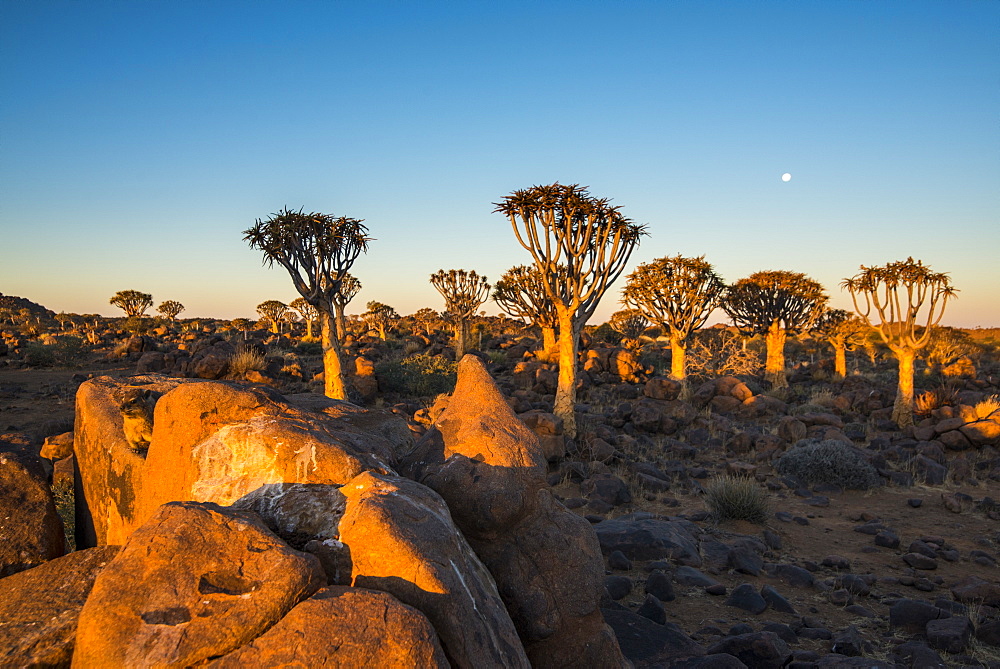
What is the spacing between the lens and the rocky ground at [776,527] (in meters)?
5.50

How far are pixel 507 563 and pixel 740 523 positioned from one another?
6943 mm

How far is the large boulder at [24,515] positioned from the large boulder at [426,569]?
77.9 inches

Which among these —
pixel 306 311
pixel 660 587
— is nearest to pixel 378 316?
pixel 306 311

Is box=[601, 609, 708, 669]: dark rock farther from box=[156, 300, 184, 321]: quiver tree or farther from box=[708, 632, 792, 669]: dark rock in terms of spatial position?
box=[156, 300, 184, 321]: quiver tree

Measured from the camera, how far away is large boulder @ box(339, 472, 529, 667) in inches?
101

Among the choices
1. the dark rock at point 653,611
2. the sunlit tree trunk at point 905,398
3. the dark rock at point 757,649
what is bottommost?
the dark rock at point 653,611

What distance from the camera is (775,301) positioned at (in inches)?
1050

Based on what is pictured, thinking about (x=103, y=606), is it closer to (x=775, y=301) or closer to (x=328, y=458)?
(x=328, y=458)

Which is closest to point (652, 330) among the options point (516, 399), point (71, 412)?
point (516, 399)

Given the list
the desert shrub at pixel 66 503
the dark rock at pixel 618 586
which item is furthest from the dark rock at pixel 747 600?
the desert shrub at pixel 66 503

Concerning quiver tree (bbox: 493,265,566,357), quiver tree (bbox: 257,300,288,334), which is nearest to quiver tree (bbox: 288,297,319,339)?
quiver tree (bbox: 257,300,288,334)

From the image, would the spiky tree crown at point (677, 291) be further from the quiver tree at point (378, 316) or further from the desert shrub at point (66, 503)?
the quiver tree at point (378, 316)

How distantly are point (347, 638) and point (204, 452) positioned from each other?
5.79 ft

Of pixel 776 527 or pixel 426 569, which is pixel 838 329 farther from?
pixel 426 569
